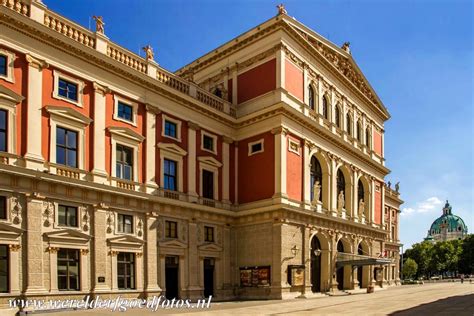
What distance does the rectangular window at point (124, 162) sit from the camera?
2839 centimetres

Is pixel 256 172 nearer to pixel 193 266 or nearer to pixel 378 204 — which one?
pixel 193 266

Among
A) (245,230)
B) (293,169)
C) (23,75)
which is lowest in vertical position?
(245,230)

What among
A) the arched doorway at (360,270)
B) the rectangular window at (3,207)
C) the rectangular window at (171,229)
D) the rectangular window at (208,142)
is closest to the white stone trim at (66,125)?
the rectangular window at (3,207)

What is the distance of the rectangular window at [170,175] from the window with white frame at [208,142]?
3.43m

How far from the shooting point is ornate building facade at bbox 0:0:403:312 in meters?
23.5

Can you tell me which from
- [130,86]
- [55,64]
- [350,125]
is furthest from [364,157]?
[55,64]

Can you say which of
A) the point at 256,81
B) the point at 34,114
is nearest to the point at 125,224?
the point at 34,114

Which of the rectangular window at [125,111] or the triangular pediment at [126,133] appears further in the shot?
the rectangular window at [125,111]

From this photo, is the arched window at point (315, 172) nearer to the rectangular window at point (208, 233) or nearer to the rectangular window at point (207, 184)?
the rectangular window at point (207, 184)

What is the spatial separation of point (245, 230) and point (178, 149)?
A: 8746 millimetres

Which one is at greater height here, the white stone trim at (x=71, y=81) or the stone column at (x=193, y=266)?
the white stone trim at (x=71, y=81)

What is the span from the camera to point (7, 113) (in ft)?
74.9

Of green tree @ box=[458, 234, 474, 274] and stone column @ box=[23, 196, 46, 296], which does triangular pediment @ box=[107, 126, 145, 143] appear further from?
green tree @ box=[458, 234, 474, 274]

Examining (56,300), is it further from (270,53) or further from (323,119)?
(323,119)
